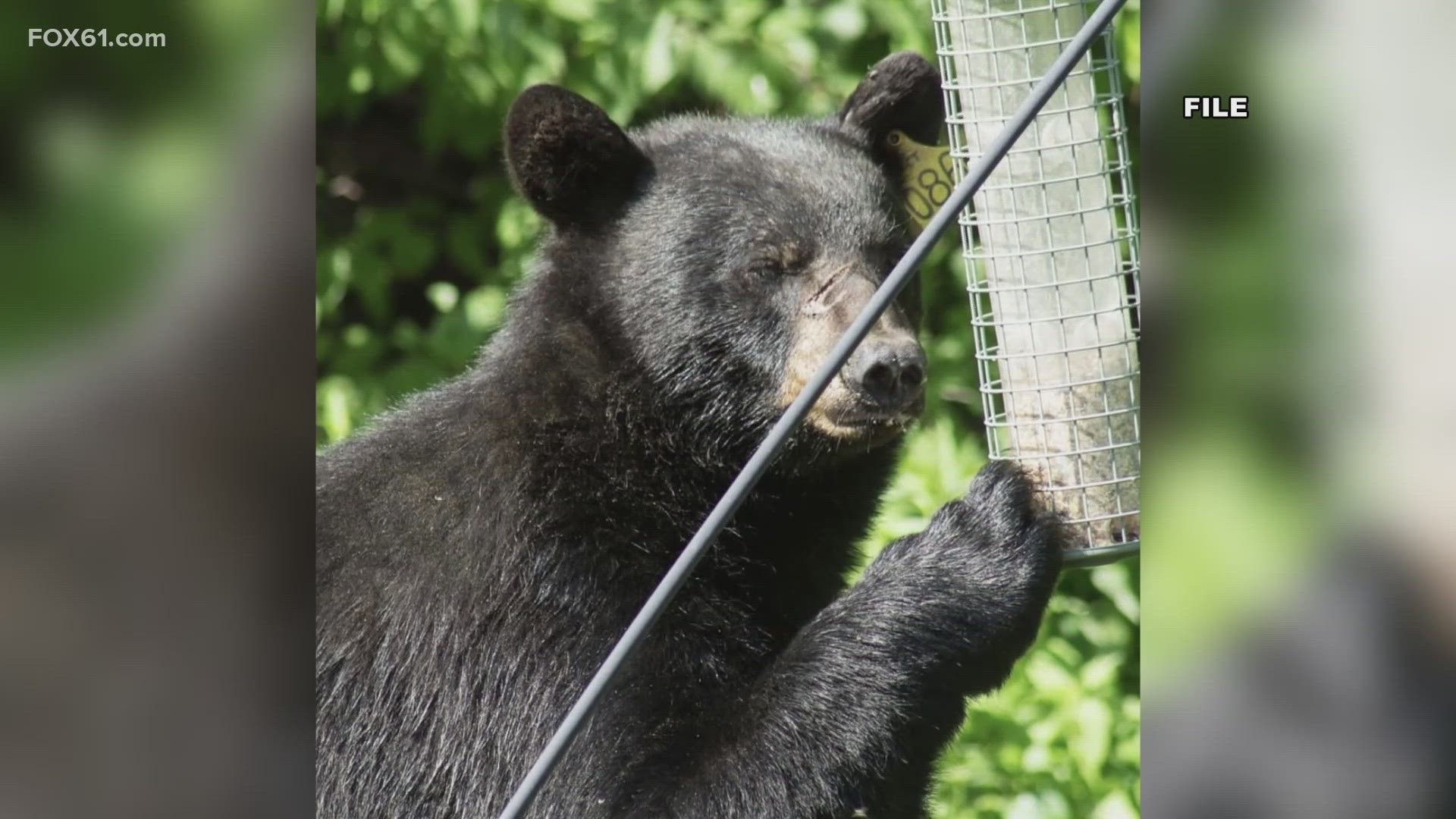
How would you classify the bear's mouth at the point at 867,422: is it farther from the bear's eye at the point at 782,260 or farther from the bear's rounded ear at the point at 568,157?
the bear's rounded ear at the point at 568,157

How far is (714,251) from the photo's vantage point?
344 cm

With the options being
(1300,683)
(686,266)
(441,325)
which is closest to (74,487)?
(1300,683)

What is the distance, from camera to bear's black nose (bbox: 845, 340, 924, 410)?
118 inches

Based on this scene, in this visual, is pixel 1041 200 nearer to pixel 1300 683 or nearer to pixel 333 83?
pixel 1300 683

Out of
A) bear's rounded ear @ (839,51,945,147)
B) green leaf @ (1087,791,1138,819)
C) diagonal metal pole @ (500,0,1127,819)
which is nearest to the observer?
diagonal metal pole @ (500,0,1127,819)

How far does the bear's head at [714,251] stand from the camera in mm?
3338

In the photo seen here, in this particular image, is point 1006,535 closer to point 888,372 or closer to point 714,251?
point 888,372

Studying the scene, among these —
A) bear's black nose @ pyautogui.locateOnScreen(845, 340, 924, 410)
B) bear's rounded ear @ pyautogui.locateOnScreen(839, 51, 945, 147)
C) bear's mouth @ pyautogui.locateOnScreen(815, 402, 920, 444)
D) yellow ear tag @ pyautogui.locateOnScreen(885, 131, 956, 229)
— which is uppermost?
bear's rounded ear @ pyautogui.locateOnScreen(839, 51, 945, 147)

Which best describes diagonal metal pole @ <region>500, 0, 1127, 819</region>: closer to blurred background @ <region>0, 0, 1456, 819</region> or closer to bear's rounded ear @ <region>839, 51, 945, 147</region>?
blurred background @ <region>0, 0, 1456, 819</region>

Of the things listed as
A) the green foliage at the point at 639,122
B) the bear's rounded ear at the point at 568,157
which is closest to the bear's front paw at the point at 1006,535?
the bear's rounded ear at the point at 568,157

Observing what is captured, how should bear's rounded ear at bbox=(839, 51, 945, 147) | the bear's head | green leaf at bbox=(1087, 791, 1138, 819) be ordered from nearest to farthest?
the bear's head < bear's rounded ear at bbox=(839, 51, 945, 147) < green leaf at bbox=(1087, 791, 1138, 819)

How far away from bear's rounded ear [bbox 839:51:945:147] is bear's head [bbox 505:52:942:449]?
205 mm

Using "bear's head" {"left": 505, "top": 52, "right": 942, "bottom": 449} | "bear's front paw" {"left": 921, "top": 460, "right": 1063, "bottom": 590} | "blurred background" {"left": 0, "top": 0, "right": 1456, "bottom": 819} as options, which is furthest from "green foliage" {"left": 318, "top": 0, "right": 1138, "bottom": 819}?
"blurred background" {"left": 0, "top": 0, "right": 1456, "bottom": 819}

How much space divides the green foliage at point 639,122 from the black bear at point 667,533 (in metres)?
1.65
